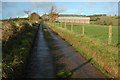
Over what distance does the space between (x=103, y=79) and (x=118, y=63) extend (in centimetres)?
103

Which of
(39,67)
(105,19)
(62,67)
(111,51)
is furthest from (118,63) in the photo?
(105,19)

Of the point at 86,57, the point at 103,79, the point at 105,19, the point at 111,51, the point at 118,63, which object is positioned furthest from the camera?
the point at 105,19

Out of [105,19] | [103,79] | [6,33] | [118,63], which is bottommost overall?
[103,79]

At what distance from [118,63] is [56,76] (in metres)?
2.47

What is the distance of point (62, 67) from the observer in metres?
6.67

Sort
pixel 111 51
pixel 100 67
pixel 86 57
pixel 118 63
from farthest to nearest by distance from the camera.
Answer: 1. pixel 86 57
2. pixel 111 51
3. pixel 100 67
4. pixel 118 63

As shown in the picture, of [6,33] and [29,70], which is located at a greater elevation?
[6,33]

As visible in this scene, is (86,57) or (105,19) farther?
(105,19)

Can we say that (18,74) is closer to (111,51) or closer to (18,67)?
(18,67)

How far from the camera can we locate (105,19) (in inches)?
2050

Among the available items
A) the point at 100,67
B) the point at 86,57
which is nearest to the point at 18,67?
the point at 100,67

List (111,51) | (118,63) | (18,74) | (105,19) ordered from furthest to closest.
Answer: (105,19), (111,51), (118,63), (18,74)

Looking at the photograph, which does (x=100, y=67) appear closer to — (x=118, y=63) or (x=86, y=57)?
(x=118, y=63)

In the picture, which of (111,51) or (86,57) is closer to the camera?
(111,51)
